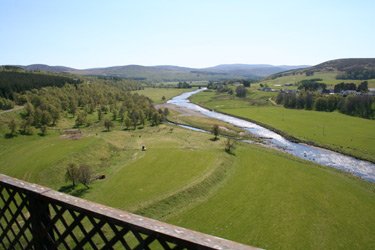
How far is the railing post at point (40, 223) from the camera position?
6480 mm

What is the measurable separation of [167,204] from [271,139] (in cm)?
5396

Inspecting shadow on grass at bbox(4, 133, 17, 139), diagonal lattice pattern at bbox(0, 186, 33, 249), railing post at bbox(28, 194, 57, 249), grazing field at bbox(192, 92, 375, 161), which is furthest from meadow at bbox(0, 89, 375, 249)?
railing post at bbox(28, 194, 57, 249)

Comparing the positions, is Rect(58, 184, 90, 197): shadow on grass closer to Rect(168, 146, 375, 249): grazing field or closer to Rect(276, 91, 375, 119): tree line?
Rect(168, 146, 375, 249): grazing field

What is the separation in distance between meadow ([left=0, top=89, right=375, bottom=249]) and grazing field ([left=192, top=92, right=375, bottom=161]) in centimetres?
2011

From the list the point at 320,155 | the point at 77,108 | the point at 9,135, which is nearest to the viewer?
the point at 320,155

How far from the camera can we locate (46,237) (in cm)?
669

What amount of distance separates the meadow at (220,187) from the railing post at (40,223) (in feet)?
105

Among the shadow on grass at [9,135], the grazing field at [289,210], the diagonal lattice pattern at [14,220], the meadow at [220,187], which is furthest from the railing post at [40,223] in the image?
the shadow on grass at [9,135]

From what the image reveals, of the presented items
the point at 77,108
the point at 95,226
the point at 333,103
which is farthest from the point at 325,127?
the point at 95,226

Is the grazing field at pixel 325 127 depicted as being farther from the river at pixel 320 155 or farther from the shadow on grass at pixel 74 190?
the shadow on grass at pixel 74 190

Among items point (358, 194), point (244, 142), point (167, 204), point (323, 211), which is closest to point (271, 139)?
point (244, 142)

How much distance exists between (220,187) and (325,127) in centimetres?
6457

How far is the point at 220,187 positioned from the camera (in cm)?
5128

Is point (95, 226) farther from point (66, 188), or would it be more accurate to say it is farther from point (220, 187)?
point (66, 188)
